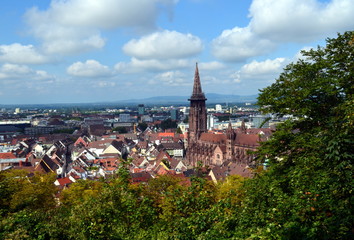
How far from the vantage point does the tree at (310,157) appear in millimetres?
10938

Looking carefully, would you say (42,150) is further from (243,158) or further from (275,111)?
(275,111)

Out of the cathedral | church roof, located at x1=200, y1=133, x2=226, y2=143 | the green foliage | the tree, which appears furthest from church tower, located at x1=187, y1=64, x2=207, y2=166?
the tree

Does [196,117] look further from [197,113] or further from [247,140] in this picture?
[247,140]

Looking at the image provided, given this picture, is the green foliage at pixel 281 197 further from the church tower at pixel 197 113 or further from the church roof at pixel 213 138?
the church tower at pixel 197 113

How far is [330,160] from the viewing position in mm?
15516

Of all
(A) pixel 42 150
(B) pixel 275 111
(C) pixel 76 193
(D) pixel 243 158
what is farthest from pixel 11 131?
(B) pixel 275 111

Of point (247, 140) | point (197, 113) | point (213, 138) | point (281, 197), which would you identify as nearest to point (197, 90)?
point (197, 113)

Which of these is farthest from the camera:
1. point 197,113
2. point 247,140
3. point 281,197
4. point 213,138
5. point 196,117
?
point 196,117

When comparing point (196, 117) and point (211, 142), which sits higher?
point (196, 117)

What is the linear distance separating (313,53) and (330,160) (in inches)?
404

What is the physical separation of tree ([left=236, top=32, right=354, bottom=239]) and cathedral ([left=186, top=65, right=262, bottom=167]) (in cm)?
5260

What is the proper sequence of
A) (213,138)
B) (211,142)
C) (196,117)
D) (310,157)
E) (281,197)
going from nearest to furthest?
(281,197), (310,157), (211,142), (213,138), (196,117)

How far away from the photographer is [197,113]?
323ft

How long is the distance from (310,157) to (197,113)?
268 feet
